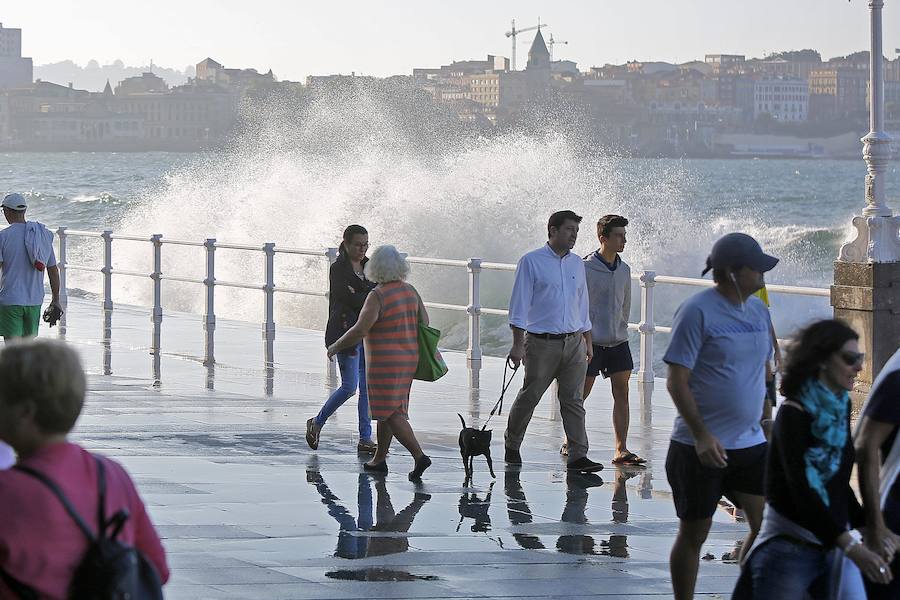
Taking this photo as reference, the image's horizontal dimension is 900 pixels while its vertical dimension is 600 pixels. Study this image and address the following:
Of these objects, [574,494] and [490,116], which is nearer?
[574,494]

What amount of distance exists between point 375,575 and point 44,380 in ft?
12.5

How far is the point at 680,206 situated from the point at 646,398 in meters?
80.4

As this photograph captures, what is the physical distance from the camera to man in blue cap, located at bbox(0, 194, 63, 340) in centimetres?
1287

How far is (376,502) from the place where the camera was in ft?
30.5

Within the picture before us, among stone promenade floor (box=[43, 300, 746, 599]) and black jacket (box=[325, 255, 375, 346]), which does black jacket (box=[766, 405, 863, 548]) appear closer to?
stone promenade floor (box=[43, 300, 746, 599])

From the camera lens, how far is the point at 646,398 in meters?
14.4

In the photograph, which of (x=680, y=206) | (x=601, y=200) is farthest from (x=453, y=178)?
(x=680, y=206)

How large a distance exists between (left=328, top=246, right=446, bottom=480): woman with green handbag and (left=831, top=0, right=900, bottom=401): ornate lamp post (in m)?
4.21

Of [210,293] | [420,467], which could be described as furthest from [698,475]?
[210,293]

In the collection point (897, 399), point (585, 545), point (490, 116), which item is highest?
point (490, 116)

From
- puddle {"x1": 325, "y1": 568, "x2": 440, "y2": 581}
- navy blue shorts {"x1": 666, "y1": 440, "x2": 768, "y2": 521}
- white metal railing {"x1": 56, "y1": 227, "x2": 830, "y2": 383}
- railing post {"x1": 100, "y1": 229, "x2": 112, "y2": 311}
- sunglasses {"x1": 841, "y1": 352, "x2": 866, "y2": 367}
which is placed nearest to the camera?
sunglasses {"x1": 841, "y1": 352, "x2": 866, "y2": 367}

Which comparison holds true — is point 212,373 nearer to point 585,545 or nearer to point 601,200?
point 585,545

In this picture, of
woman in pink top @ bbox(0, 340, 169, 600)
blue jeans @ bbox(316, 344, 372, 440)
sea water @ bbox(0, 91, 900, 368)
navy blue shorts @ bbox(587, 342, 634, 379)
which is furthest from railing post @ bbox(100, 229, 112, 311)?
woman in pink top @ bbox(0, 340, 169, 600)

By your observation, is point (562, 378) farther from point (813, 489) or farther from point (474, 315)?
point (474, 315)
